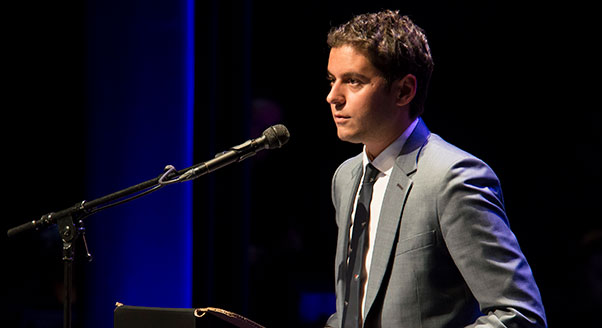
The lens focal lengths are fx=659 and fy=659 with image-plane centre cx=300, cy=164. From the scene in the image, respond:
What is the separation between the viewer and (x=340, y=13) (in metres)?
3.46

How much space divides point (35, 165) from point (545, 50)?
111 inches

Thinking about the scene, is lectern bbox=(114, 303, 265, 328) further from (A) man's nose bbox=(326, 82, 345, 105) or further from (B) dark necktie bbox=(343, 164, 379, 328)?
(A) man's nose bbox=(326, 82, 345, 105)

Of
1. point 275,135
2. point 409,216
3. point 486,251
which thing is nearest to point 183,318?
point 275,135

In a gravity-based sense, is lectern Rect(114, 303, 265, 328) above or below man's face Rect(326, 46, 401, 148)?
below

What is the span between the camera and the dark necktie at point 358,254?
1.86 metres

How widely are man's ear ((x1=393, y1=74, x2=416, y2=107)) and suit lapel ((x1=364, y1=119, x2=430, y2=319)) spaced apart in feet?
0.48

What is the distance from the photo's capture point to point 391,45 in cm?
191

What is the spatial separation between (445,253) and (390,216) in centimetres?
18

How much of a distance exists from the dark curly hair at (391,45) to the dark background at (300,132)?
3.72ft

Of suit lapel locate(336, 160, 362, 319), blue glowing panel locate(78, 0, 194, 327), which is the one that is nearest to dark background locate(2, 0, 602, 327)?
blue glowing panel locate(78, 0, 194, 327)

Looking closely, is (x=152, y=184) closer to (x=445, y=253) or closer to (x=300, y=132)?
(x=445, y=253)

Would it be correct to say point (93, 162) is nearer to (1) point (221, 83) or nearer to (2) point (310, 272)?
(1) point (221, 83)

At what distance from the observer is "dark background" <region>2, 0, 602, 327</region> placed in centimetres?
298

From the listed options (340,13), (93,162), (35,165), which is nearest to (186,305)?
(93,162)
